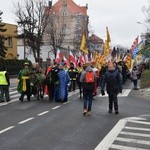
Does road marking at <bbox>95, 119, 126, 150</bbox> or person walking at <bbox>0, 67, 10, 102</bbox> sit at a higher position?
person walking at <bbox>0, 67, 10, 102</bbox>

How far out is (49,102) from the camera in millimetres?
19969

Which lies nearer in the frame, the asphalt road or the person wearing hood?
the asphalt road

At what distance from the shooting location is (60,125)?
12914mm

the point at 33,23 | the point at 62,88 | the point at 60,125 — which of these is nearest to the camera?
the point at 60,125

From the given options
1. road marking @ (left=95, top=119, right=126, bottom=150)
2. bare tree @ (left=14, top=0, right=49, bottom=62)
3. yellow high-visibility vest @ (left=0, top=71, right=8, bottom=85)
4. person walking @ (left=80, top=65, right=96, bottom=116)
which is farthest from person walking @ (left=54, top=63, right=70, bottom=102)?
bare tree @ (left=14, top=0, right=49, bottom=62)

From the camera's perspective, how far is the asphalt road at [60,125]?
33.3ft

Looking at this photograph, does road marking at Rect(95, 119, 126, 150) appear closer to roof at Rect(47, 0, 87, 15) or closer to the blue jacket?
the blue jacket

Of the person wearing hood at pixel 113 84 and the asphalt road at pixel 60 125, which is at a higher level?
the person wearing hood at pixel 113 84

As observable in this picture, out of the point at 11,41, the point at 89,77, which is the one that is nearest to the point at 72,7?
the point at 11,41

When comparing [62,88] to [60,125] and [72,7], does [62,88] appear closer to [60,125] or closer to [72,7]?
[60,125]

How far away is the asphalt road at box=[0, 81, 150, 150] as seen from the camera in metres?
10.2

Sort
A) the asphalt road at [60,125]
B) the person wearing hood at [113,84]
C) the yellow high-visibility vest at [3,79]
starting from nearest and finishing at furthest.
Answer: the asphalt road at [60,125]
the person wearing hood at [113,84]
the yellow high-visibility vest at [3,79]

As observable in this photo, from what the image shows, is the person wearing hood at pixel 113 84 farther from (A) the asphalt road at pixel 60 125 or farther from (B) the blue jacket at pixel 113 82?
(A) the asphalt road at pixel 60 125

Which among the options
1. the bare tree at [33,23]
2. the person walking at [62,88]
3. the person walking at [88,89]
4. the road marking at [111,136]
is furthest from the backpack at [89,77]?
the bare tree at [33,23]
